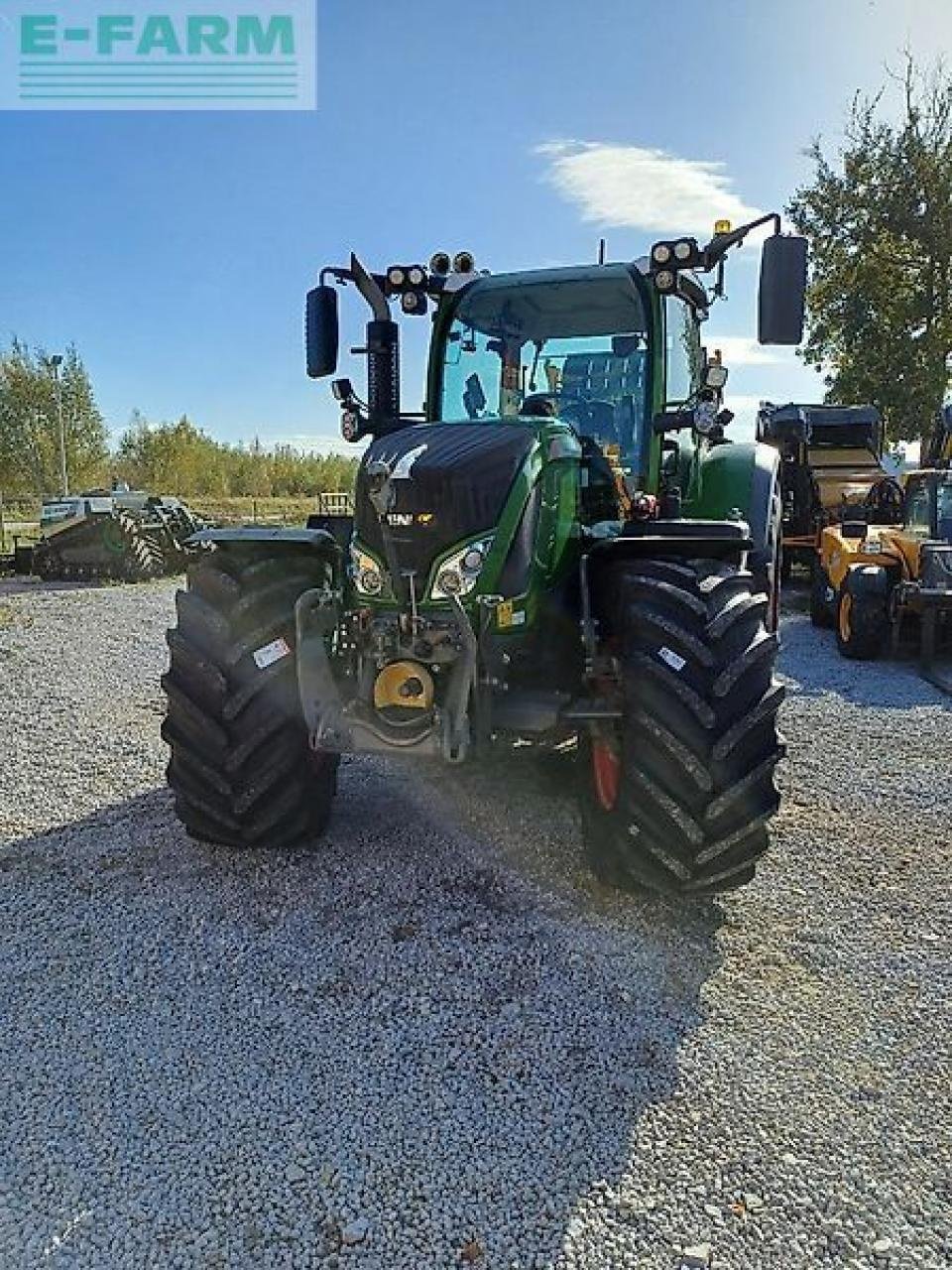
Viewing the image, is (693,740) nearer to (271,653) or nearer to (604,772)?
(604,772)

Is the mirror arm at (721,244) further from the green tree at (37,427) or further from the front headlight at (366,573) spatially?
the green tree at (37,427)

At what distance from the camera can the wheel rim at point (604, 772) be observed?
348 cm

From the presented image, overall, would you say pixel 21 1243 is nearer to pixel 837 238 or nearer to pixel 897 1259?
pixel 897 1259

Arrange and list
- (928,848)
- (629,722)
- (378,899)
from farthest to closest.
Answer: (928,848) < (378,899) < (629,722)

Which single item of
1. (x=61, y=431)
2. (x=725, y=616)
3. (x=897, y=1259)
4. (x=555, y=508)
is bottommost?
(x=897, y=1259)

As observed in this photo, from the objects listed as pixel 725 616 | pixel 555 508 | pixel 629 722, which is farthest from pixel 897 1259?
pixel 555 508

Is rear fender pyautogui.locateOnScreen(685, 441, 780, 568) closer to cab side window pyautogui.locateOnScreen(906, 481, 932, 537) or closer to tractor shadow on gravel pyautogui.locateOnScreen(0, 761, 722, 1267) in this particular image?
tractor shadow on gravel pyautogui.locateOnScreen(0, 761, 722, 1267)

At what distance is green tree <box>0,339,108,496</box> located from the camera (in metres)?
30.0

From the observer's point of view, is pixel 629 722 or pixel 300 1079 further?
pixel 629 722

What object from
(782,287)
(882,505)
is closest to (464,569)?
(782,287)

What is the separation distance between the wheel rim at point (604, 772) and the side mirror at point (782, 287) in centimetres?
185

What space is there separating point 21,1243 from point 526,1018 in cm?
132

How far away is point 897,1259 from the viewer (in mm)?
1988

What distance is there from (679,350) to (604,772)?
2219mm
